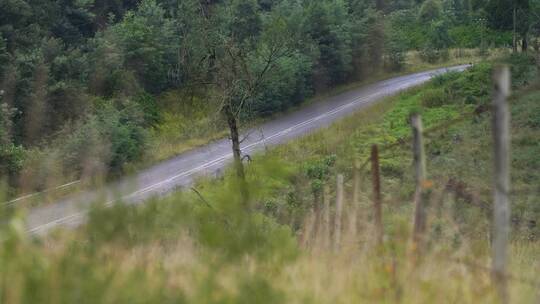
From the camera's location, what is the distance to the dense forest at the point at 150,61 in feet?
36.3

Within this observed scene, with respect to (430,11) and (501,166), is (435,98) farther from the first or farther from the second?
(430,11)

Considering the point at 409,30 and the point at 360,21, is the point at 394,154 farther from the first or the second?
the point at 409,30

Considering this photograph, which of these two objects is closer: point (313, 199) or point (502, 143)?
point (502, 143)

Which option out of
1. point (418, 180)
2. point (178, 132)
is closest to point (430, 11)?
point (178, 132)

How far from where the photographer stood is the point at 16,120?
67.3 ft

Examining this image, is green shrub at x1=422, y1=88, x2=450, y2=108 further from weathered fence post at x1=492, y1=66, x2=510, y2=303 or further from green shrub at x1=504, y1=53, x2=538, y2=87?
weathered fence post at x1=492, y1=66, x2=510, y2=303

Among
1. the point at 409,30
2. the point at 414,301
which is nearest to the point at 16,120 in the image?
the point at 414,301

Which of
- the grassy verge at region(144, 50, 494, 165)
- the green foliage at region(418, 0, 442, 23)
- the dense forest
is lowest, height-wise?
the grassy verge at region(144, 50, 494, 165)

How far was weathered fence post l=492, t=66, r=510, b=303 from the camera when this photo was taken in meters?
3.27

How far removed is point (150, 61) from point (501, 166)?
2500cm

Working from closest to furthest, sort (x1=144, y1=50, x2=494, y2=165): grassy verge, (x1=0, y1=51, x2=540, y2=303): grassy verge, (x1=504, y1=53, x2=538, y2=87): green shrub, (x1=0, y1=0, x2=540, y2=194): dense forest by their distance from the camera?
(x1=0, y1=51, x2=540, y2=303): grassy verge < (x1=0, y1=0, x2=540, y2=194): dense forest < (x1=144, y1=50, x2=494, y2=165): grassy verge < (x1=504, y1=53, x2=538, y2=87): green shrub

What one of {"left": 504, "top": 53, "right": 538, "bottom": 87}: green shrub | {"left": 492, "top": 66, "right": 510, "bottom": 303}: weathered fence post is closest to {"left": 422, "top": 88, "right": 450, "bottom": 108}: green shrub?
{"left": 504, "top": 53, "right": 538, "bottom": 87}: green shrub

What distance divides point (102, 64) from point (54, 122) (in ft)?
13.5

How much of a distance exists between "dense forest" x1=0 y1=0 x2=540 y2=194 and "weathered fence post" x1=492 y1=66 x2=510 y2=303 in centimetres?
677
